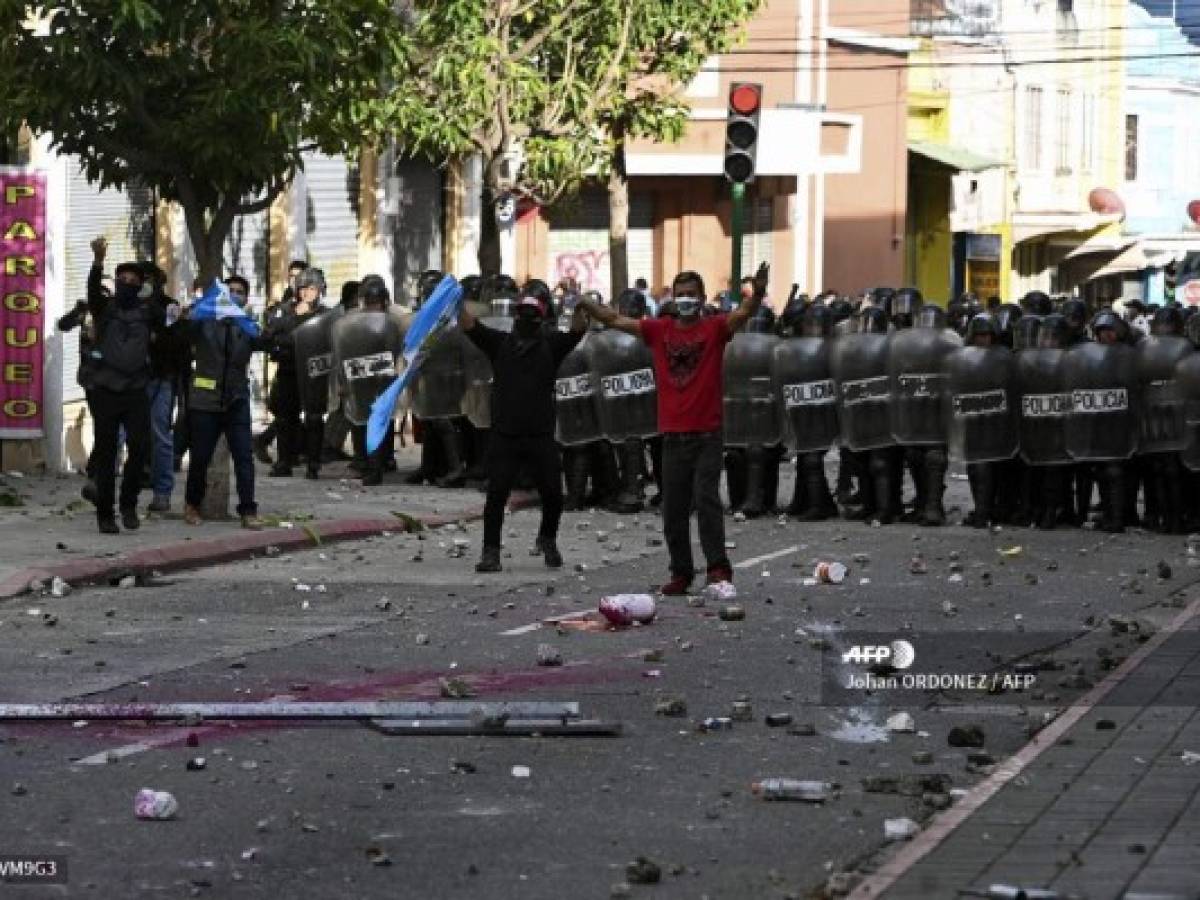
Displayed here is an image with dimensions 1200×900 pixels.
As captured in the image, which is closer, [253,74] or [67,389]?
[253,74]

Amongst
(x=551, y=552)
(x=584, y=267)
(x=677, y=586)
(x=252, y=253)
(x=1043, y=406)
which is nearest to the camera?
(x=677, y=586)

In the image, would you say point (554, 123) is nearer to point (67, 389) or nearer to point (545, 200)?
point (545, 200)

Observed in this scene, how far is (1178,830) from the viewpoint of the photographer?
9234mm

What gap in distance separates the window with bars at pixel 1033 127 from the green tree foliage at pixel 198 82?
42449mm

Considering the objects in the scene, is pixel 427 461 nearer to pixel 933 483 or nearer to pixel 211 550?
pixel 933 483

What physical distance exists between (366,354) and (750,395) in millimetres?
4096

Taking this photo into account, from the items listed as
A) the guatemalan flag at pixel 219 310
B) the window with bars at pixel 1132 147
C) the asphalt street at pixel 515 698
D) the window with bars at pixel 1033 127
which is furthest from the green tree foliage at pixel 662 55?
the window with bars at pixel 1132 147

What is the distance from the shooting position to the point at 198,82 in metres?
21.4

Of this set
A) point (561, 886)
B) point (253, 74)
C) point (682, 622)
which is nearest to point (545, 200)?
point (253, 74)

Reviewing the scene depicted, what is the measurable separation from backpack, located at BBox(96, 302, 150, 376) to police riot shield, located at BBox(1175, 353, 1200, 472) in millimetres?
8161

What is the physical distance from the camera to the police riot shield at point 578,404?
2459 cm

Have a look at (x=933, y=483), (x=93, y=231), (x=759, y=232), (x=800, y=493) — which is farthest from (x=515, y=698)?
(x=759, y=232)

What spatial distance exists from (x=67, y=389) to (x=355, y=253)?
793 centimetres

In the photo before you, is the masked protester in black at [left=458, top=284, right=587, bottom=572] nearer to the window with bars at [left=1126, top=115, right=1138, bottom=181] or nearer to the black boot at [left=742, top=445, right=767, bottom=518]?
the black boot at [left=742, top=445, right=767, bottom=518]
